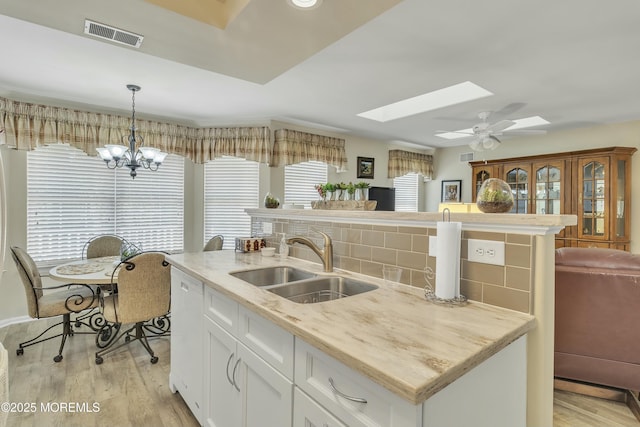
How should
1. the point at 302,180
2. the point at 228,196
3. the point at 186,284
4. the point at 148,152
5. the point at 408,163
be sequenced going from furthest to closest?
1. the point at 408,163
2. the point at 302,180
3. the point at 228,196
4. the point at 148,152
5. the point at 186,284

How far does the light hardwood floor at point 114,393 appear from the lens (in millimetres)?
1989

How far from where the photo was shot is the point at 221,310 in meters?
1.60

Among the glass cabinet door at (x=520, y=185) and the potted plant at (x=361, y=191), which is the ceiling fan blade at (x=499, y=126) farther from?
the potted plant at (x=361, y=191)

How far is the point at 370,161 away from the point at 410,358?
5252mm

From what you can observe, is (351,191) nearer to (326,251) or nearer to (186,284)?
(326,251)

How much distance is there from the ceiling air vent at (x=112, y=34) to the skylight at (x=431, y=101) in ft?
9.07

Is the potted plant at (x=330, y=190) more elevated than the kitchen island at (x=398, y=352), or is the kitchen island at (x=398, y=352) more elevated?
the potted plant at (x=330, y=190)

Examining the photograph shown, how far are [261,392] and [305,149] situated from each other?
3975 mm

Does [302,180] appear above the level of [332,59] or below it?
below

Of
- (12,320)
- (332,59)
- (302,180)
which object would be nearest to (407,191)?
(302,180)

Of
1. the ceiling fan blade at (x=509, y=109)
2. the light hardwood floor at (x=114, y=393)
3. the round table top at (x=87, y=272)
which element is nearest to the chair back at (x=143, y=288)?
the round table top at (x=87, y=272)

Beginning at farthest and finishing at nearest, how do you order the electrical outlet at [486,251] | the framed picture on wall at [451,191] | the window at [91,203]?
1. the framed picture on wall at [451,191]
2. the window at [91,203]
3. the electrical outlet at [486,251]

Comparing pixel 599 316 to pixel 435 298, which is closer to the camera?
pixel 435 298

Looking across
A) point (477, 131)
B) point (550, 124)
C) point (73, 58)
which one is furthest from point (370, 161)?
point (73, 58)
